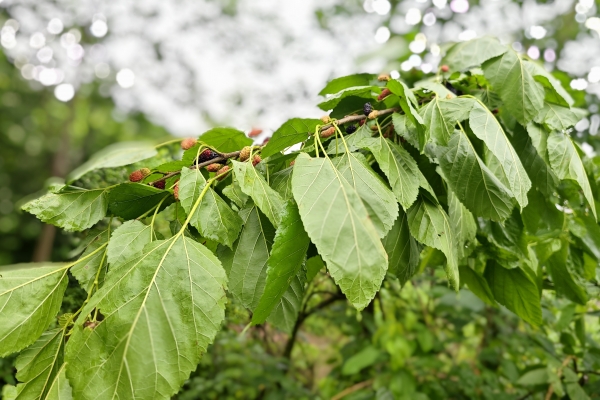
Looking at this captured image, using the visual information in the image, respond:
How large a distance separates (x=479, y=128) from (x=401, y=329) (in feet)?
4.65

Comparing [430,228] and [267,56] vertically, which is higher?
[430,228]

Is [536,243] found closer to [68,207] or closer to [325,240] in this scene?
[325,240]

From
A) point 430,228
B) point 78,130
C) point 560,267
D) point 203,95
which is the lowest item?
point 78,130

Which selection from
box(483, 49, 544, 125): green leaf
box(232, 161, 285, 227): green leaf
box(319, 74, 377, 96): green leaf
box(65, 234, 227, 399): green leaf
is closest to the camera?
box(65, 234, 227, 399): green leaf

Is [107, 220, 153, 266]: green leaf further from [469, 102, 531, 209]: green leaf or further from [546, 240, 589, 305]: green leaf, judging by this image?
[546, 240, 589, 305]: green leaf

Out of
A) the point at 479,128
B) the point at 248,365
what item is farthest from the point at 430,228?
the point at 248,365

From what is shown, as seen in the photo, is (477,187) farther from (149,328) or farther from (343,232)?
(149,328)

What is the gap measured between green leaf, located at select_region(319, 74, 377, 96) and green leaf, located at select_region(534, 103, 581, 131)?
33cm

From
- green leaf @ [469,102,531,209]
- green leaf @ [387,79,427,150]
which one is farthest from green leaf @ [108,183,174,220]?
green leaf @ [469,102,531,209]

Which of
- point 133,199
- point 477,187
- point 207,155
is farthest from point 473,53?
point 133,199

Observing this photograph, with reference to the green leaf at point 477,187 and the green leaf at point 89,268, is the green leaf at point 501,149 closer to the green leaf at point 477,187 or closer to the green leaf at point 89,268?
the green leaf at point 477,187

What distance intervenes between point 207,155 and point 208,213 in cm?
15

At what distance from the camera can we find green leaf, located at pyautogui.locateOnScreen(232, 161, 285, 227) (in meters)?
0.52

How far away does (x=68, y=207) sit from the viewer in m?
0.60
